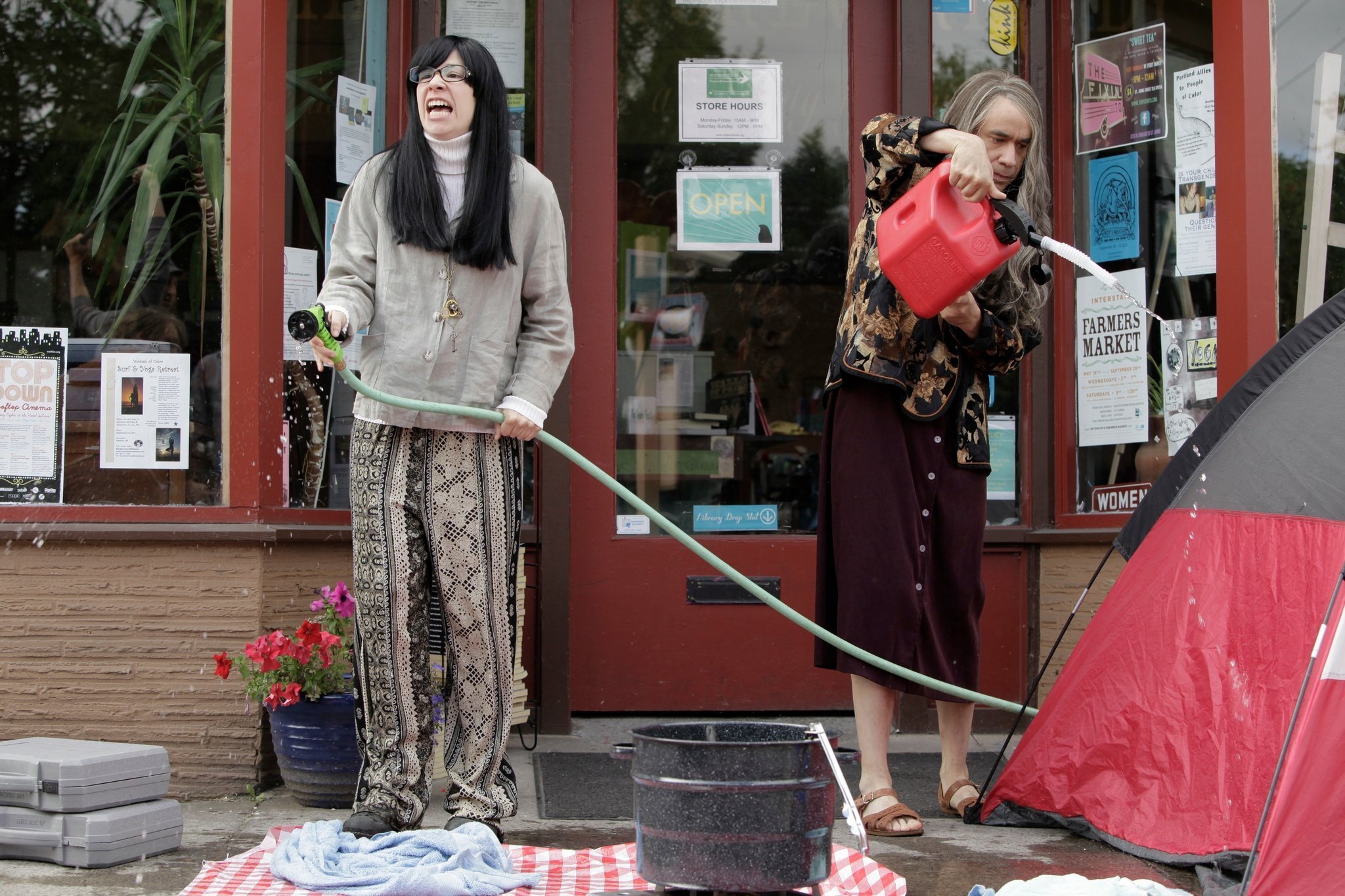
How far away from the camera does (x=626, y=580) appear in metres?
4.22

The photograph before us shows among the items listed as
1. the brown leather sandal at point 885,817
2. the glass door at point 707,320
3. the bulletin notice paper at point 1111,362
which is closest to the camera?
the brown leather sandal at point 885,817

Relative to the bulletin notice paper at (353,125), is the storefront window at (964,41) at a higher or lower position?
higher

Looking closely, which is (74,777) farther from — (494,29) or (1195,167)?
(1195,167)

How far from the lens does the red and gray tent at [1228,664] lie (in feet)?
7.69

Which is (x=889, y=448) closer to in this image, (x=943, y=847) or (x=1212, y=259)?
(x=943, y=847)

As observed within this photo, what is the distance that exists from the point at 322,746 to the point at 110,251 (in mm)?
1502

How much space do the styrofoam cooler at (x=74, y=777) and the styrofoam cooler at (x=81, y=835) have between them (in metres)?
0.02

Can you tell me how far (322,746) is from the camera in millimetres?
3314

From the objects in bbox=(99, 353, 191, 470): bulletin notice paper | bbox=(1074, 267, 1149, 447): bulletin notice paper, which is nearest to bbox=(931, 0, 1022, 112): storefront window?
bbox=(1074, 267, 1149, 447): bulletin notice paper

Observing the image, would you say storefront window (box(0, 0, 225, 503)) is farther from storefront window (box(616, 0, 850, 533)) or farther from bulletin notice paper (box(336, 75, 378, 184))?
storefront window (box(616, 0, 850, 533))

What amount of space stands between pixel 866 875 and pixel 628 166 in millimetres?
2481

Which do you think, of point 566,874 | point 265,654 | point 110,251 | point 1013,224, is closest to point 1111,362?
point 1013,224

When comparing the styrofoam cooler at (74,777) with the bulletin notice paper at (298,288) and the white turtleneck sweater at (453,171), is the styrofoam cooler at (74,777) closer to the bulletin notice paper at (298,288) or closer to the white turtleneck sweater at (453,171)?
the white turtleneck sweater at (453,171)

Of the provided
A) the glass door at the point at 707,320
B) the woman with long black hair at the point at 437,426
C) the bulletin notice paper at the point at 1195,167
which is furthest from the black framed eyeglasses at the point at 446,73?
the bulletin notice paper at the point at 1195,167
